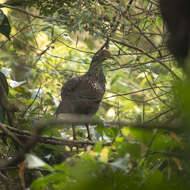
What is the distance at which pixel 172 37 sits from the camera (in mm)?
1169

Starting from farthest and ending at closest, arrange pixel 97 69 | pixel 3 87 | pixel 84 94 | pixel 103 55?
pixel 84 94, pixel 103 55, pixel 97 69, pixel 3 87

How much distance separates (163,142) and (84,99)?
210 centimetres

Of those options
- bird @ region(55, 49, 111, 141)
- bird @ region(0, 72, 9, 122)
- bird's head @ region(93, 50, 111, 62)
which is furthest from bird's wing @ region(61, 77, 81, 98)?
bird @ region(0, 72, 9, 122)

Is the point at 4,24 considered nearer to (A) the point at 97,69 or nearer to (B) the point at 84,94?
(A) the point at 97,69

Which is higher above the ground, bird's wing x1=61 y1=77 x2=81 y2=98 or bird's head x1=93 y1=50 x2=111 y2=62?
bird's head x1=93 y1=50 x2=111 y2=62

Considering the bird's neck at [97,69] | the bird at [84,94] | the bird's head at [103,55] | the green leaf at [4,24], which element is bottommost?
the bird at [84,94]

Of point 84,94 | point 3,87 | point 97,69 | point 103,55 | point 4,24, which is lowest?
point 84,94

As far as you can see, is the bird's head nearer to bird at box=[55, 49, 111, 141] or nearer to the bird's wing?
bird at box=[55, 49, 111, 141]

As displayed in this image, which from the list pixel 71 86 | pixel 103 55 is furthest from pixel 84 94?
pixel 103 55

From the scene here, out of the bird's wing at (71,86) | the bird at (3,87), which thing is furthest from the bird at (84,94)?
the bird at (3,87)

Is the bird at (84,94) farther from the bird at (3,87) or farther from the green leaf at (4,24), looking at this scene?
the green leaf at (4,24)

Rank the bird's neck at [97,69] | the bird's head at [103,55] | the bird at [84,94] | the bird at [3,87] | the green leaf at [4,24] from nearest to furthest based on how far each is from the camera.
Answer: the bird at [3,87], the green leaf at [4,24], the bird's neck at [97,69], the bird's head at [103,55], the bird at [84,94]

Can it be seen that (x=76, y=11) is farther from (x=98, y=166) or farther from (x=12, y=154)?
(x=98, y=166)

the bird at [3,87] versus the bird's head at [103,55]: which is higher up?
the bird's head at [103,55]
